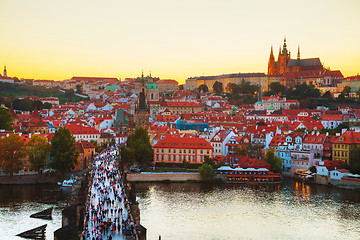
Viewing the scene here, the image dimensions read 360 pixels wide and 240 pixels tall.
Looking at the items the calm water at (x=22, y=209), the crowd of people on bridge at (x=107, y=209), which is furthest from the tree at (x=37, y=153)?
the crowd of people on bridge at (x=107, y=209)

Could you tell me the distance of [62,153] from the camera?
41.4 metres

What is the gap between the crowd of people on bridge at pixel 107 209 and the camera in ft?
69.2

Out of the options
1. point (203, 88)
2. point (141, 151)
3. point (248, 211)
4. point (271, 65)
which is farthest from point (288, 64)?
point (248, 211)

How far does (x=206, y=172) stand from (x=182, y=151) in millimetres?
5277

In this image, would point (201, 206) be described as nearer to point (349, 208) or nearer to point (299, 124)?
point (349, 208)

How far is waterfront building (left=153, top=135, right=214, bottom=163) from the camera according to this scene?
152 feet

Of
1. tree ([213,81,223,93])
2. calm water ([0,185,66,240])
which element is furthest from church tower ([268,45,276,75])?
calm water ([0,185,66,240])

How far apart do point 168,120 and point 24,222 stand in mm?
→ 50827

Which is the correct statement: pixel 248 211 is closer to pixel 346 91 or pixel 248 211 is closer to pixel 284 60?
pixel 346 91

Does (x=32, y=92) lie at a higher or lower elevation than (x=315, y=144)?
higher

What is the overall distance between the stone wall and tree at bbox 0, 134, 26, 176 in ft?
30.6

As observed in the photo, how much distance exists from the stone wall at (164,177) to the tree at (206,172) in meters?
0.55

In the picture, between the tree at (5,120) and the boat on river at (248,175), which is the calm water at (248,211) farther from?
the tree at (5,120)

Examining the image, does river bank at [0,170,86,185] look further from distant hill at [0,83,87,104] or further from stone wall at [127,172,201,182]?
distant hill at [0,83,87,104]
